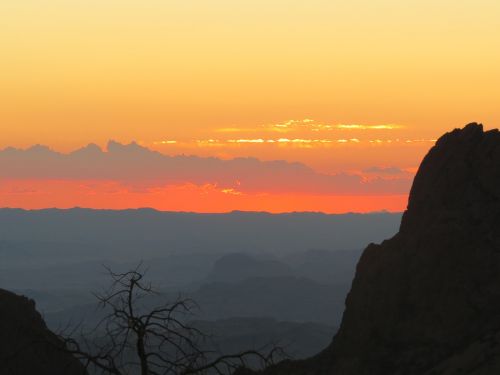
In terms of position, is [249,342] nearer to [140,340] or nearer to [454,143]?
[454,143]

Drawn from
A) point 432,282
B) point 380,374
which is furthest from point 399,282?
point 380,374

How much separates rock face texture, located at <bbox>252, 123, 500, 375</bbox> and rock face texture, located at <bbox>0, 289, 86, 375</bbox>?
648 cm

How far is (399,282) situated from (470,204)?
3000mm

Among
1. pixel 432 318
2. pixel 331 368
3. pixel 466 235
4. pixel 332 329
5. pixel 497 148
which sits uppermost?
pixel 497 148

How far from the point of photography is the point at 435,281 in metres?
24.1

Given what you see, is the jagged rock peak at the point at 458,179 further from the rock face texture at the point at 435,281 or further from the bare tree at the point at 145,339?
the bare tree at the point at 145,339

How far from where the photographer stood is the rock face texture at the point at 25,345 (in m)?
25.1

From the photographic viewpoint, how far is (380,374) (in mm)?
23312

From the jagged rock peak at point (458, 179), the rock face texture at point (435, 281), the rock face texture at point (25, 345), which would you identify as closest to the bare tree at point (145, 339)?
the rock face texture at point (435, 281)

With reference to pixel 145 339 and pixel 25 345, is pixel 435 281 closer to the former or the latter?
pixel 145 339

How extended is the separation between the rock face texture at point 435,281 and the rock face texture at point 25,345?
21.3 ft

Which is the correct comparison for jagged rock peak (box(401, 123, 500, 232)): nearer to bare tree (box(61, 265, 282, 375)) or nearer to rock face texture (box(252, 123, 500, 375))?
rock face texture (box(252, 123, 500, 375))

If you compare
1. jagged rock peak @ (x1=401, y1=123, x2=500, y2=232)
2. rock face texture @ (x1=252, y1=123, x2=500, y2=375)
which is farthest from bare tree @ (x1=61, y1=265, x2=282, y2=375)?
jagged rock peak @ (x1=401, y1=123, x2=500, y2=232)

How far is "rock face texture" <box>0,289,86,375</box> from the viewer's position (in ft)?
82.5
